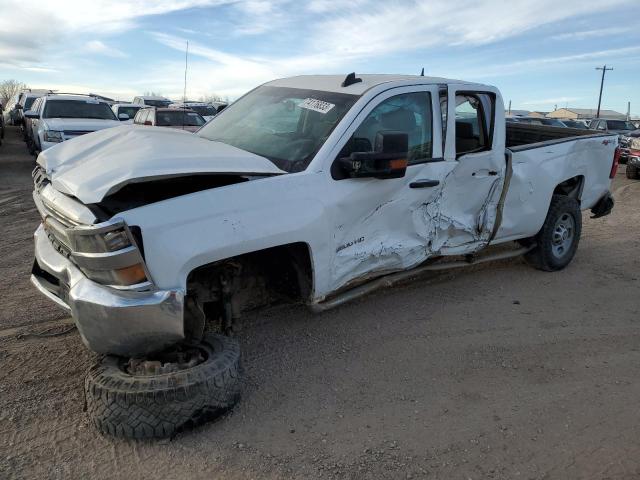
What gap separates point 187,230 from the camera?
2973mm

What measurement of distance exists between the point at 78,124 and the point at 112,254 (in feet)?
34.2

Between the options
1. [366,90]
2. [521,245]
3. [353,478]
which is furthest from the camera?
[521,245]

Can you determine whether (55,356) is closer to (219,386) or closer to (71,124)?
(219,386)

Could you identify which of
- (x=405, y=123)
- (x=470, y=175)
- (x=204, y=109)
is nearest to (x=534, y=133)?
(x=470, y=175)

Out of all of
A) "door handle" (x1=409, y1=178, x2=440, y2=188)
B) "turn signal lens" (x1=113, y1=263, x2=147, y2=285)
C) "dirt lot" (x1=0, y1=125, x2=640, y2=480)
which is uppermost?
"door handle" (x1=409, y1=178, x2=440, y2=188)

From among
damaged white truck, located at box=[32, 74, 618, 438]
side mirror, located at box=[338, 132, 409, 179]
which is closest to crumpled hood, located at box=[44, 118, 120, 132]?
damaged white truck, located at box=[32, 74, 618, 438]

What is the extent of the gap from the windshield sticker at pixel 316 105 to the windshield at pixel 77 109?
10.4 metres

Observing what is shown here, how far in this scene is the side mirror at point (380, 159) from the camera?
3.66 meters

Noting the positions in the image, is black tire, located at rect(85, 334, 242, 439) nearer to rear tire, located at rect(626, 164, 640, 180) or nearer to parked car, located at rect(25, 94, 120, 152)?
parked car, located at rect(25, 94, 120, 152)

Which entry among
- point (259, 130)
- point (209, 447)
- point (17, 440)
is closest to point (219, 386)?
point (209, 447)

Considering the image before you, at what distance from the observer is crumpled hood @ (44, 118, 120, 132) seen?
38.7 ft

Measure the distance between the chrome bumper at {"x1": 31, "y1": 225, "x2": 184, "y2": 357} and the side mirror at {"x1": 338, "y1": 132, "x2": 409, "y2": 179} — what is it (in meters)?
1.43

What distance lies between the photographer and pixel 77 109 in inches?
530

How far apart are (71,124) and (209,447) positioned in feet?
35.3
